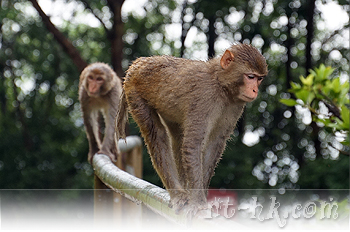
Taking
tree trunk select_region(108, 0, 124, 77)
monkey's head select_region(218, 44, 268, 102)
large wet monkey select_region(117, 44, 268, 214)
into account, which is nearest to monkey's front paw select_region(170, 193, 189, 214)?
large wet monkey select_region(117, 44, 268, 214)

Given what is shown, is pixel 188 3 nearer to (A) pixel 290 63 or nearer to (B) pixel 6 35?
(A) pixel 290 63

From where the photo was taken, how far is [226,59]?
2.29 m

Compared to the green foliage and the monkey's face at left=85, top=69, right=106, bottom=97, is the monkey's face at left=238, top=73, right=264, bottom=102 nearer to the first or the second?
the green foliage

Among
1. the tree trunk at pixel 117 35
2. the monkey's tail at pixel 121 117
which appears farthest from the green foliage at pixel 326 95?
the tree trunk at pixel 117 35

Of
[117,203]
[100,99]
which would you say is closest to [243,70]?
[117,203]

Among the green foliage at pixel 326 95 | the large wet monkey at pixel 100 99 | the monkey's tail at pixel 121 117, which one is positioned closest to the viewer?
the green foliage at pixel 326 95

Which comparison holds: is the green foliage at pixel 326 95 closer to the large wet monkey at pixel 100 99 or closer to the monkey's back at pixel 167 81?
the monkey's back at pixel 167 81

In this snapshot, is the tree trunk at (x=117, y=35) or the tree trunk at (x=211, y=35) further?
the tree trunk at (x=211, y=35)

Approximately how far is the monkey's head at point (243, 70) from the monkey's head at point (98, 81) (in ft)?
8.66

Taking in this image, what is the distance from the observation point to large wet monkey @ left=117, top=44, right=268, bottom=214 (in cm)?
223

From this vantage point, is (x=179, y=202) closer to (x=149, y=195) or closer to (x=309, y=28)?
(x=149, y=195)

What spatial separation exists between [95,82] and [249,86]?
2.82 metres

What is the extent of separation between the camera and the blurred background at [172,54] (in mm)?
10477

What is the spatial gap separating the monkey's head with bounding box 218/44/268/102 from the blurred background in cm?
754
